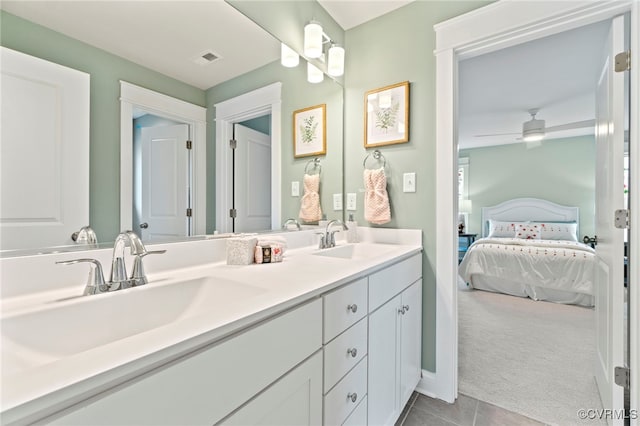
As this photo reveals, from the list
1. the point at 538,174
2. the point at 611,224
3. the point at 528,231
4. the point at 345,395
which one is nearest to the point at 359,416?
the point at 345,395

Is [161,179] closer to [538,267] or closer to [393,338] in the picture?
[393,338]

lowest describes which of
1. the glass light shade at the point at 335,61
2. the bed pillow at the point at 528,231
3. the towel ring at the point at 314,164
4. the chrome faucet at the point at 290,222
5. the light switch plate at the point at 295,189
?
the bed pillow at the point at 528,231

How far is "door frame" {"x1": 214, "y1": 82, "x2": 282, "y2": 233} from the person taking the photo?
1268 millimetres

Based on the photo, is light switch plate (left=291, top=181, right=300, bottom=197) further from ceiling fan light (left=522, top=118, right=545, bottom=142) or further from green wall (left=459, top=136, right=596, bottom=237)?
green wall (left=459, top=136, right=596, bottom=237)

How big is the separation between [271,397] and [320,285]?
31 centimetres

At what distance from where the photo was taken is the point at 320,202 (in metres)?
1.98

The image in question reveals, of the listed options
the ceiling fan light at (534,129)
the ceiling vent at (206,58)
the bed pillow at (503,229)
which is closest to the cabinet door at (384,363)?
the ceiling vent at (206,58)

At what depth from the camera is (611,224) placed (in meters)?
1.40

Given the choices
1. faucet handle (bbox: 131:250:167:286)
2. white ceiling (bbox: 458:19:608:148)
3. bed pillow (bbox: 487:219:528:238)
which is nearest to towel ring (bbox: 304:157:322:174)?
faucet handle (bbox: 131:250:167:286)

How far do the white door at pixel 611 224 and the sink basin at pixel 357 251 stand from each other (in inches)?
41.0

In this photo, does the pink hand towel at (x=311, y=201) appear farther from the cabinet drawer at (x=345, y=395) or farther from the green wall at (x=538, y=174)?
the green wall at (x=538, y=174)

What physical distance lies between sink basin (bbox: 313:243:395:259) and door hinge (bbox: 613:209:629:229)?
1.03m

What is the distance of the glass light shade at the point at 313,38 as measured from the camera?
1713 millimetres

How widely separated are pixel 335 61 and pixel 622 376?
2288 millimetres
